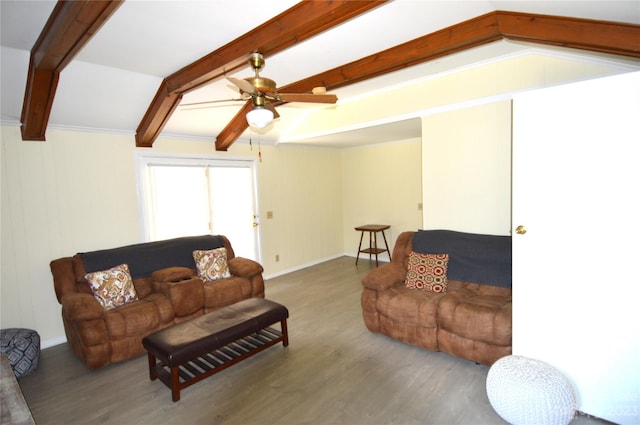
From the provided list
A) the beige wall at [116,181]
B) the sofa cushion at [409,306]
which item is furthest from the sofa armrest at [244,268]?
the sofa cushion at [409,306]

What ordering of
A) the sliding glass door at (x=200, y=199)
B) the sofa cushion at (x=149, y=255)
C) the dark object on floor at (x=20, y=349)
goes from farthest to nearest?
the sliding glass door at (x=200, y=199), the sofa cushion at (x=149, y=255), the dark object on floor at (x=20, y=349)

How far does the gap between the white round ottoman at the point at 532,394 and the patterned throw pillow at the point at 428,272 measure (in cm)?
117

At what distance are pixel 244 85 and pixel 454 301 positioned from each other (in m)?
2.40

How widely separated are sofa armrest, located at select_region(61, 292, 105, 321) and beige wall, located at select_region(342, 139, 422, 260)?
15.4 ft

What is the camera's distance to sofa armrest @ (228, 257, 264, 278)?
13.4 feet

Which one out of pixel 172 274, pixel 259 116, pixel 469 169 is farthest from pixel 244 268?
pixel 469 169

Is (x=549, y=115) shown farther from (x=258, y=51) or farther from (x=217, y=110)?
(x=217, y=110)

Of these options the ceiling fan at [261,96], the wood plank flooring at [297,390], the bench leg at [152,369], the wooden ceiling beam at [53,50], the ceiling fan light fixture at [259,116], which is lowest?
the wood plank flooring at [297,390]

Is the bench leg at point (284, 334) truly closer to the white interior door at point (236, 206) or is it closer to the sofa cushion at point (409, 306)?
the sofa cushion at point (409, 306)

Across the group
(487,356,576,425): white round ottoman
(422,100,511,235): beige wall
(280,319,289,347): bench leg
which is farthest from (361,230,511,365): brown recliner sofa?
(280,319,289,347): bench leg

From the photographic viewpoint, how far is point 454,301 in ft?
9.41

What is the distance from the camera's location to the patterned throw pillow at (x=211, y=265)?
4012 mm

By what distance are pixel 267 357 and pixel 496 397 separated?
186cm

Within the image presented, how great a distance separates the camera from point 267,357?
119 inches
